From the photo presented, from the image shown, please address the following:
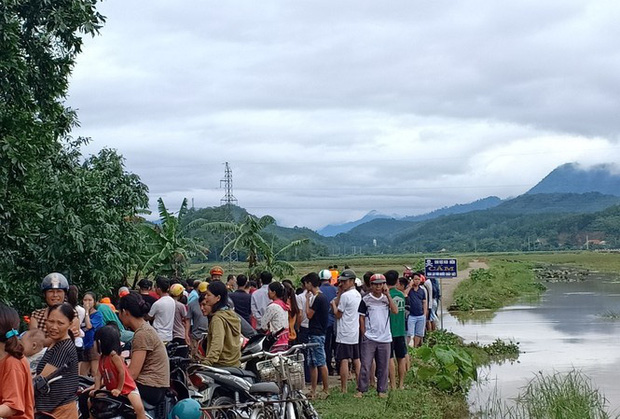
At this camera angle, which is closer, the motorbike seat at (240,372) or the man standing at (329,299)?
the motorbike seat at (240,372)

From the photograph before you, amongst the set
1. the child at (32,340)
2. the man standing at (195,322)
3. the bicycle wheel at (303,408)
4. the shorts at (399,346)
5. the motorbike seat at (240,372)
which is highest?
the child at (32,340)

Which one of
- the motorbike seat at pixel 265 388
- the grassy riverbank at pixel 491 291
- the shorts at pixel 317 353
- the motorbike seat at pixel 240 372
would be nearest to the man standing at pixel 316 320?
the shorts at pixel 317 353

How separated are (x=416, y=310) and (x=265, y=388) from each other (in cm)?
757

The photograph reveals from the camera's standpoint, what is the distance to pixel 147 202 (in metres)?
20.6

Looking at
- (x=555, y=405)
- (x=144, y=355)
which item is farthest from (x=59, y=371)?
(x=555, y=405)

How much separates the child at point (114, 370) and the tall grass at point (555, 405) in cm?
586

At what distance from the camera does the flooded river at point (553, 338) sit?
15.1 m

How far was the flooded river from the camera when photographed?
15.1m

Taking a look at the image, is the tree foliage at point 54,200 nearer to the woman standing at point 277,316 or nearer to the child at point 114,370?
the woman standing at point 277,316

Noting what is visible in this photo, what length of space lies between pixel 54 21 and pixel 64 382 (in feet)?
33.6

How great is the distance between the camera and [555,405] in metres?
10.5

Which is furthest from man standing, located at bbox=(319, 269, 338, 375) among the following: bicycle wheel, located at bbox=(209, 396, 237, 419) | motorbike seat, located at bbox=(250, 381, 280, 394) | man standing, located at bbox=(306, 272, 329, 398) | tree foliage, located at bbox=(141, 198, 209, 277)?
tree foliage, located at bbox=(141, 198, 209, 277)

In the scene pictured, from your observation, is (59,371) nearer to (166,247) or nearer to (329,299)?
(329,299)

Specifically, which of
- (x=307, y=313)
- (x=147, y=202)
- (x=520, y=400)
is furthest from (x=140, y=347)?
(x=147, y=202)
